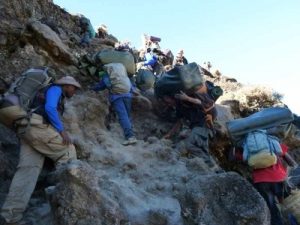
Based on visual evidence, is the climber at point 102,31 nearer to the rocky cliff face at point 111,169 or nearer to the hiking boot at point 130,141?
the rocky cliff face at point 111,169

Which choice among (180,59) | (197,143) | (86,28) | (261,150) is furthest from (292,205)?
(86,28)

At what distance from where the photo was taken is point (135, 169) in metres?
8.34

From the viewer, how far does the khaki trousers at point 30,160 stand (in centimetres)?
609

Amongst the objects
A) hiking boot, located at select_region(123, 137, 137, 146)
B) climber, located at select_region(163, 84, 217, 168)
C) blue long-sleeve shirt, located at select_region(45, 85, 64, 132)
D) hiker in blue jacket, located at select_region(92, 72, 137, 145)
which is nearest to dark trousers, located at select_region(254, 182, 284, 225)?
climber, located at select_region(163, 84, 217, 168)

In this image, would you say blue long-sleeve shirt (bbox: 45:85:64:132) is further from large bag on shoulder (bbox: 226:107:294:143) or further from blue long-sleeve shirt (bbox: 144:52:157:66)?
blue long-sleeve shirt (bbox: 144:52:157:66)

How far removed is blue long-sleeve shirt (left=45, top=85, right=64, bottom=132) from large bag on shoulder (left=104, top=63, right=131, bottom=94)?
8.39 ft

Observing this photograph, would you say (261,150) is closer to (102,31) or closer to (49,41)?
(49,41)

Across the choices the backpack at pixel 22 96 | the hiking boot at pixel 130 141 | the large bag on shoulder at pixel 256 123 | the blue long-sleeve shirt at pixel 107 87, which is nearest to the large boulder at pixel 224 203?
the large bag on shoulder at pixel 256 123

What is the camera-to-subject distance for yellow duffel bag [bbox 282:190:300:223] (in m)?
7.38

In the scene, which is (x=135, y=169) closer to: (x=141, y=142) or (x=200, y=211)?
(x=141, y=142)

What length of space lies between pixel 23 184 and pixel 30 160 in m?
0.40

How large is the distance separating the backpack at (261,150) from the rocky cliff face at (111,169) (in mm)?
905

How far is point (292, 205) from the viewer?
745cm

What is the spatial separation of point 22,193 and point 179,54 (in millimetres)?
12358
